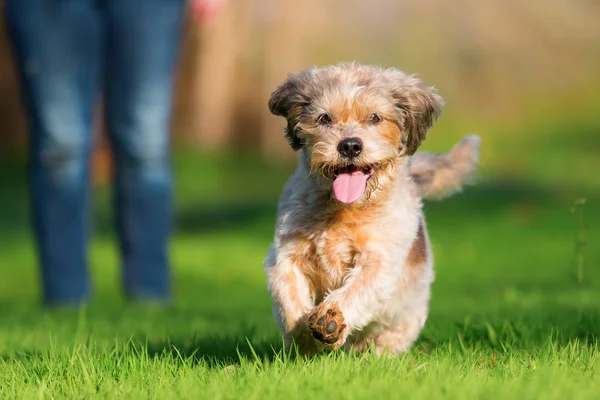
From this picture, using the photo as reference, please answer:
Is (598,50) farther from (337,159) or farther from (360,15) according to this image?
(337,159)

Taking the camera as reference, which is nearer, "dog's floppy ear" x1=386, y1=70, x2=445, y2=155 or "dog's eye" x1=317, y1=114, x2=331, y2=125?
"dog's eye" x1=317, y1=114, x2=331, y2=125

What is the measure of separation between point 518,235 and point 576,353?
27.2 ft

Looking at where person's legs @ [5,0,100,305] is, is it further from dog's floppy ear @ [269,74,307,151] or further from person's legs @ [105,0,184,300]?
dog's floppy ear @ [269,74,307,151]

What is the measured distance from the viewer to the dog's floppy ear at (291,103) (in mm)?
4797

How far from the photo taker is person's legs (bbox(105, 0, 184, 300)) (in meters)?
7.46

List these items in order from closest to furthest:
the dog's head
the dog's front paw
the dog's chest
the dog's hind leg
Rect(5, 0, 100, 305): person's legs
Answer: the dog's front paw, the dog's hind leg, the dog's head, the dog's chest, Rect(5, 0, 100, 305): person's legs

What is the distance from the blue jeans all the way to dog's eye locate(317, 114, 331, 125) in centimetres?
313

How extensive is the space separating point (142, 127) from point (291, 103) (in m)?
3.00

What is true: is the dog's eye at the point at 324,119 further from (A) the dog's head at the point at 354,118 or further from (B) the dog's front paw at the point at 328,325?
(B) the dog's front paw at the point at 328,325

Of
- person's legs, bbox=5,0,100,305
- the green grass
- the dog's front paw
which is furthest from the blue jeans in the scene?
the dog's front paw

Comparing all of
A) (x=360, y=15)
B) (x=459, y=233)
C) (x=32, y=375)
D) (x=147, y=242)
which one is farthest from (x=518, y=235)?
(x=360, y=15)

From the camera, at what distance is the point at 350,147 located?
4.46 m

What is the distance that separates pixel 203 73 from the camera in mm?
20766

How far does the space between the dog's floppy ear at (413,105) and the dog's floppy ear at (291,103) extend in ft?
1.43
